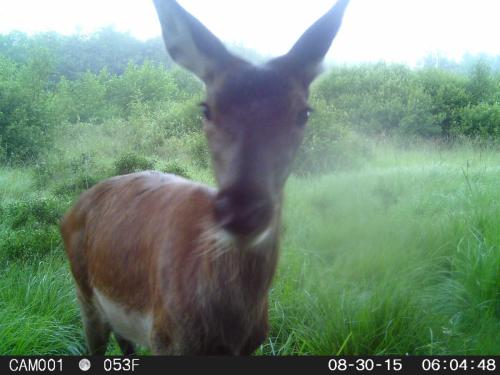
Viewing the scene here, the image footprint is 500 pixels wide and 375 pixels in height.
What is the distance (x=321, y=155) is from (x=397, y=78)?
876 cm

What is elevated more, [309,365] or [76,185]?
[309,365]

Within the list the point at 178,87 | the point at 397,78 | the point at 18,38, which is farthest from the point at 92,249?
the point at 397,78

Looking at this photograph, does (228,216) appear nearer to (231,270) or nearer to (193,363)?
(231,270)

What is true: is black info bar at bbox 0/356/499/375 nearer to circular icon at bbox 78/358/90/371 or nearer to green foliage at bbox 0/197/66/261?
circular icon at bbox 78/358/90/371

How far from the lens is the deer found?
1.80 meters

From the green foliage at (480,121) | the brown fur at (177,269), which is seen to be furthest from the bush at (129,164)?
the green foliage at (480,121)

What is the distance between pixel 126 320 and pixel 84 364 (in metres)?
0.42

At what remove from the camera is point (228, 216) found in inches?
63.6

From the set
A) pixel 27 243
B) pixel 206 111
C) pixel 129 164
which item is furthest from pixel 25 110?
pixel 206 111

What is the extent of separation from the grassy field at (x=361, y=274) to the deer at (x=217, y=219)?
898mm

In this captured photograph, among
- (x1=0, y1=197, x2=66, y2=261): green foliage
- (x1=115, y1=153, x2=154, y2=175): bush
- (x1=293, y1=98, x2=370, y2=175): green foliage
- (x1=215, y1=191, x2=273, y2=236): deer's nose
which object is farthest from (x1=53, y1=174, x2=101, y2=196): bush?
(x1=215, y1=191, x2=273, y2=236): deer's nose

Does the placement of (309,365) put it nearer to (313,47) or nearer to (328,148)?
(313,47)

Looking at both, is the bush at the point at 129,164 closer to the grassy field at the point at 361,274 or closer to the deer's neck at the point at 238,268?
the grassy field at the point at 361,274

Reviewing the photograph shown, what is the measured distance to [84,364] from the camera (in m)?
2.51
